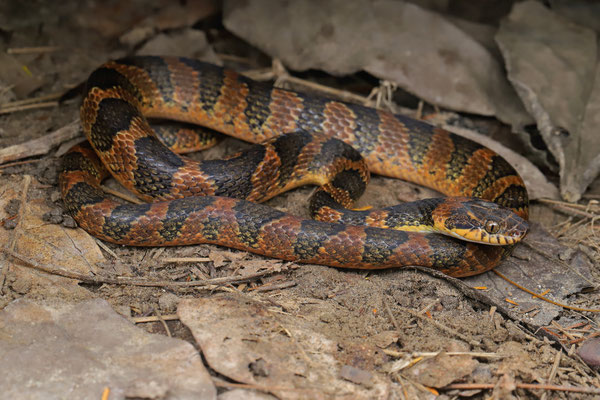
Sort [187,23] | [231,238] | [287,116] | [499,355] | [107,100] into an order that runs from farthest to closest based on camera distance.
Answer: [187,23] < [287,116] < [107,100] < [231,238] < [499,355]

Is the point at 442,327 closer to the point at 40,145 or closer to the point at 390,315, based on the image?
the point at 390,315

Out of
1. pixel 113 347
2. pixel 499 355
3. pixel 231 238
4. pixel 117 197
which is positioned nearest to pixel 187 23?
pixel 117 197

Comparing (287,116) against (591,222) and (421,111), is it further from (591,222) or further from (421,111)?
(591,222)

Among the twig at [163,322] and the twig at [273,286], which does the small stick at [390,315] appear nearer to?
→ the twig at [273,286]

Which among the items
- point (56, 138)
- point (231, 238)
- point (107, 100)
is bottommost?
point (231, 238)

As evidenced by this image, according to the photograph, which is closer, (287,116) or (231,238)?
(231,238)

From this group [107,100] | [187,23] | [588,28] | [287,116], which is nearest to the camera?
[107,100]

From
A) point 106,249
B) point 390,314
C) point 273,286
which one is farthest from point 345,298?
point 106,249

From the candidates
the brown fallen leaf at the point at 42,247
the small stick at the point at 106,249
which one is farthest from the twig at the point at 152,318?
the small stick at the point at 106,249

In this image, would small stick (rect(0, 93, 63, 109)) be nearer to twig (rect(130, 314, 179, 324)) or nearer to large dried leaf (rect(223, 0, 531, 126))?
large dried leaf (rect(223, 0, 531, 126))
